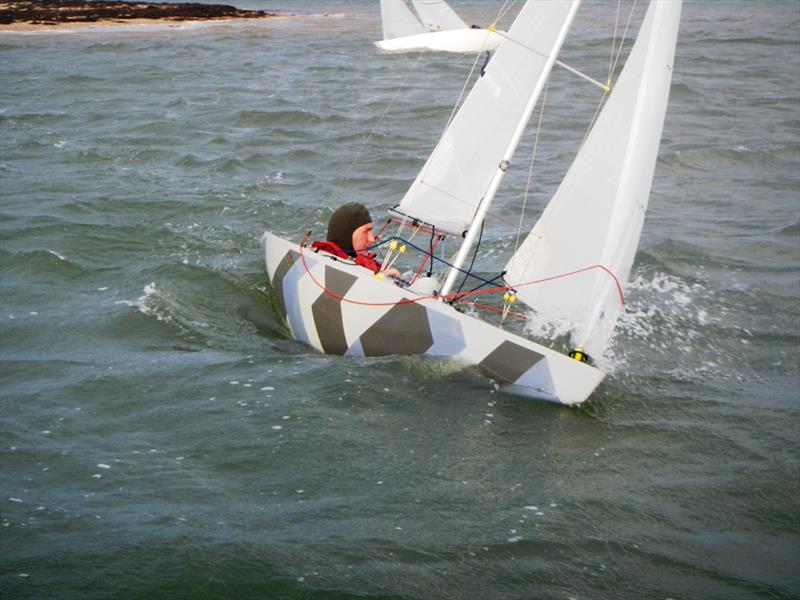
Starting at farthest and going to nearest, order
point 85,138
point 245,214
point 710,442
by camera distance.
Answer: point 85,138, point 245,214, point 710,442

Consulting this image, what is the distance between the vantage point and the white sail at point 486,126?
1061 centimetres

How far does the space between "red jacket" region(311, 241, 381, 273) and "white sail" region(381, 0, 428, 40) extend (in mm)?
26734

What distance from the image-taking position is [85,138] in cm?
2141

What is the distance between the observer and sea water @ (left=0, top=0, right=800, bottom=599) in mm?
6672

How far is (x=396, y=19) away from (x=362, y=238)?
2703 centimetres

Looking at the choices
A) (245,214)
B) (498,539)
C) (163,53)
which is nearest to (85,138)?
(245,214)

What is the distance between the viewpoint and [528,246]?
9.99 metres

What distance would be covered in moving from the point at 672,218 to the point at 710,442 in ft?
25.6

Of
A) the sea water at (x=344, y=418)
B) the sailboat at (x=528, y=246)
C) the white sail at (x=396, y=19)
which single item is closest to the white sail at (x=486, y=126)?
the sailboat at (x=528, y=246)

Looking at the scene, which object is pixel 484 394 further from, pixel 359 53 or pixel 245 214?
pixel 359 53

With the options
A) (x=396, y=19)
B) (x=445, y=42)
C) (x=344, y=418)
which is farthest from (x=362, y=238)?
(x=396, y=19)

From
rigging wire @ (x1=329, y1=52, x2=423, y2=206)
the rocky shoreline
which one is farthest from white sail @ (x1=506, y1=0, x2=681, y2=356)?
the rocky shoreline

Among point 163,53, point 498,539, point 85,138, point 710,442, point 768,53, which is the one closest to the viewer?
point 498,539

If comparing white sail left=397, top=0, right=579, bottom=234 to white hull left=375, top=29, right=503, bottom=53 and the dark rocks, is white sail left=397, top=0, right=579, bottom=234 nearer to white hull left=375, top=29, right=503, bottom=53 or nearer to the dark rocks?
white hull left=375, top=29, right=503, bottom=53
